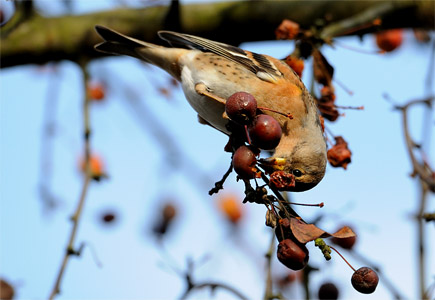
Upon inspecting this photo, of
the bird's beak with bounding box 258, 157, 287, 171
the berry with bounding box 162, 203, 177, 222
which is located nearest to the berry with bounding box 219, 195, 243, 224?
the berry with bounding box 162, 203, 177, 222

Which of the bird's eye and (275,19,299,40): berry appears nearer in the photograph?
the bird's eye

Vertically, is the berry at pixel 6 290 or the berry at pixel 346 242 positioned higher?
the berry at pixel 346 242

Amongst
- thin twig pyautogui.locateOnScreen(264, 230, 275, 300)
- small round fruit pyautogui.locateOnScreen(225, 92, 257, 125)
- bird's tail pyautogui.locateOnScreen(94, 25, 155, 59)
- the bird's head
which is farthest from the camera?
bird's tail pyautogui.locateOnScreen(94, 25, 155, 59)

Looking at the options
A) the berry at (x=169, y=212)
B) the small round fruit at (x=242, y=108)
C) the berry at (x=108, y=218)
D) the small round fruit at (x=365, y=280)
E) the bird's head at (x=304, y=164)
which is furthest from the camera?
the berry at (x=108, y=218)

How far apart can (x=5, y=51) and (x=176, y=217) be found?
231 cm

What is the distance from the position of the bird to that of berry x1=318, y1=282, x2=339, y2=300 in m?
0.83

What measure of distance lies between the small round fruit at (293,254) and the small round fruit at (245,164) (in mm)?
316

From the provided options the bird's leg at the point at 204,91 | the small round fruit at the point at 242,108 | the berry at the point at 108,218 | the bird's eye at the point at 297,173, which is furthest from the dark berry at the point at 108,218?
the small round fruit at the point at 242,108

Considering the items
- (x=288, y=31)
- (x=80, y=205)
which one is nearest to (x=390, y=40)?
(x=288, y=31)

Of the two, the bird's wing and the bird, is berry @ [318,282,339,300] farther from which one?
the bird's wing

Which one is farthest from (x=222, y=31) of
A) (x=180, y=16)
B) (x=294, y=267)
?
(x=294, y=267)

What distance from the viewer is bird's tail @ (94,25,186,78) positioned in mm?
3869

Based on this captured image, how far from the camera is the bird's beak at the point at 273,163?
2485 millimetres

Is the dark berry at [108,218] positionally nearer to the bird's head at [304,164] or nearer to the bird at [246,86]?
the bird at [246,86]
